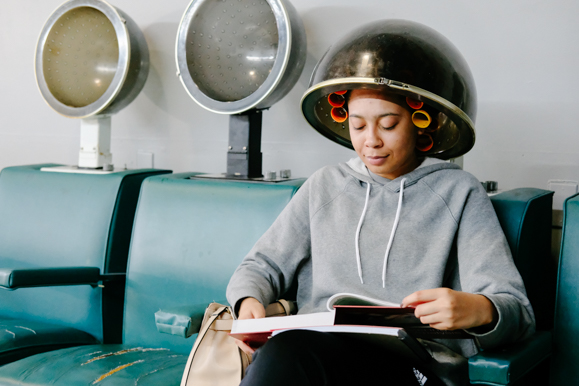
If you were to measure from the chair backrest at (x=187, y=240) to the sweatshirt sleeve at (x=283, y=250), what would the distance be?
0.49 ft

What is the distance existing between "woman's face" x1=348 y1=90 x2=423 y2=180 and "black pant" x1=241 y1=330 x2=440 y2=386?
0.40 meters

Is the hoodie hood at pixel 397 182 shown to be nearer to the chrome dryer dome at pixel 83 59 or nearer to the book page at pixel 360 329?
the book page at pixel 360 329

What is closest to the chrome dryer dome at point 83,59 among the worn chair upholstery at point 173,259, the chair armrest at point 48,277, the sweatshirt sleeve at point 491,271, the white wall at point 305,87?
the white wall at point 305,87

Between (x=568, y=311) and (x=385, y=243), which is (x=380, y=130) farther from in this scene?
(x=568, y=311)

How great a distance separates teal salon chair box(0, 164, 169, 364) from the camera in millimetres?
1807

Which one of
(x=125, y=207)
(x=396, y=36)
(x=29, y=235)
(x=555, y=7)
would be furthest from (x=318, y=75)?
(x=29, y=235)

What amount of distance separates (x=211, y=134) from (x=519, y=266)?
130 centimetres

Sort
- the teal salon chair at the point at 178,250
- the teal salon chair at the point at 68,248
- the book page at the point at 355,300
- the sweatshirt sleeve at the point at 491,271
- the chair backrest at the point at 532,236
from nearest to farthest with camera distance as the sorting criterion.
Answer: the sweatshirt sleeve at the point at 491,271, the book page at the point at 355,300, the chair backrest at the point at 532,236, the teal salon chair at the point at 178,250, the teal salon chair at the point at 68,248

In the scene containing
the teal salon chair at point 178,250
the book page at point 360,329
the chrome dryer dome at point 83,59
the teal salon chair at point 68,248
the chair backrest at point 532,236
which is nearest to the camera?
the book page at point 360,329

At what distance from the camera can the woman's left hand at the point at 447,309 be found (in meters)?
0.98

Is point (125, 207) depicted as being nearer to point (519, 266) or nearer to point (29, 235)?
point (29, 235)

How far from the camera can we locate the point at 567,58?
161 centimetres

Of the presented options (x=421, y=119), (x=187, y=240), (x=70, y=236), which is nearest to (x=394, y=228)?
(x=421, y=119)

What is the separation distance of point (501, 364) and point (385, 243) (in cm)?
39
